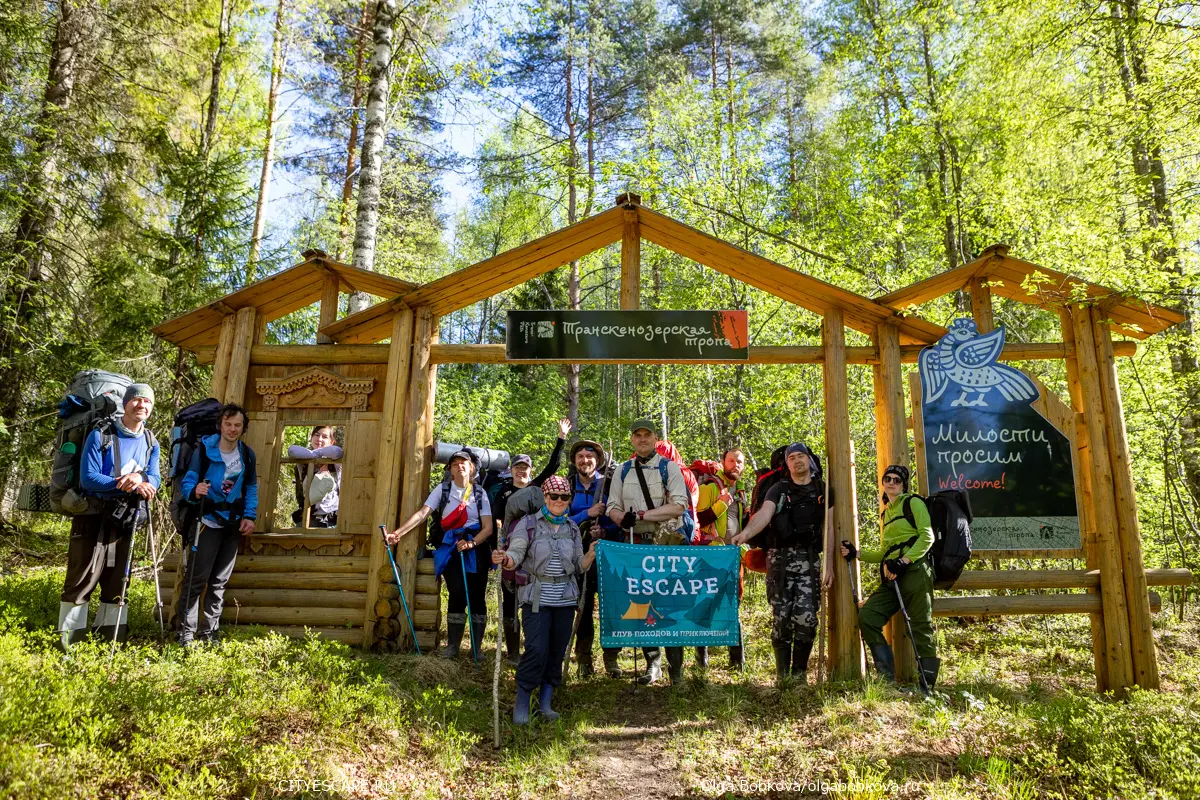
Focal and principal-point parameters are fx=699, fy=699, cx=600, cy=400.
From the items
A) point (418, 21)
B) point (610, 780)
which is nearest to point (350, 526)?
point (610, 780)

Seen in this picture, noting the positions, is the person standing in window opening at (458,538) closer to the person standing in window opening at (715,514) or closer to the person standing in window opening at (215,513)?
the person standing in window opening at (215,513)

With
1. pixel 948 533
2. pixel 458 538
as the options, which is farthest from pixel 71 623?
pixel 948 533

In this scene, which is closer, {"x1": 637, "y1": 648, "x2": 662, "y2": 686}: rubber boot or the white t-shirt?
{"x1": 637, "y1": 648, "x2": 662, "y2": 686}: rubber boot

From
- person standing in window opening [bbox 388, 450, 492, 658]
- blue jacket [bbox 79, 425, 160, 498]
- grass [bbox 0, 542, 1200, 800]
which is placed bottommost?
grass [bbox 0, 542, 1200, 800]

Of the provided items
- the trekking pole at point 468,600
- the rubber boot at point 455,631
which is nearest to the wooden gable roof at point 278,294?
the trekking pole at point 468,600

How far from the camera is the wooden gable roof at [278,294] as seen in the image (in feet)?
24.4

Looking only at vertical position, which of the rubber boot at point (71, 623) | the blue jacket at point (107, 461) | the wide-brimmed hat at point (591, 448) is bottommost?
the rubber boot at point (71, 623)

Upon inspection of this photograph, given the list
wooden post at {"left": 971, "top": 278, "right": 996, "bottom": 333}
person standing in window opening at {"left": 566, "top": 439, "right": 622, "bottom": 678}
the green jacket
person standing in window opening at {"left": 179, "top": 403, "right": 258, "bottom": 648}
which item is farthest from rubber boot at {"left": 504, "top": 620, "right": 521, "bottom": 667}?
wooden post at {"left": 971, "top": 278, "right": 996, "bottom": 333}

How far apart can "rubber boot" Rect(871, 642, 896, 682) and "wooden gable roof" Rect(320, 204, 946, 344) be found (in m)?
3.24

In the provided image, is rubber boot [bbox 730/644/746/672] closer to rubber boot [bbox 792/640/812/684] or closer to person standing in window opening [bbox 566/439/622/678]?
rubber boot [bbox 792/640/812/684]

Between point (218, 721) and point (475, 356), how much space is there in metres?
4.16

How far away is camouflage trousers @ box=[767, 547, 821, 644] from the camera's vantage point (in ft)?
20.9

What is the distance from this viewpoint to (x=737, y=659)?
7406 millimetres

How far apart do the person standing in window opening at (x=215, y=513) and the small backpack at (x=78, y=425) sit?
2.44 ft
